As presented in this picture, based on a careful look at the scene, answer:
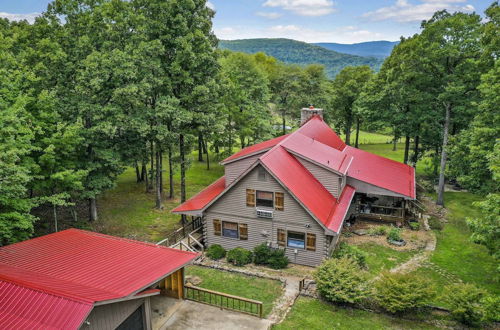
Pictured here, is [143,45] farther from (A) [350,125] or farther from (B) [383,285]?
(A) [350,125]

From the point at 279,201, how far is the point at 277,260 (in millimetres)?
3349

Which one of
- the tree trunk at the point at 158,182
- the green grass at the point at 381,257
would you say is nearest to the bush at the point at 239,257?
the green grass at the point at 381,257

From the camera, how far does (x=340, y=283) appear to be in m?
15.8

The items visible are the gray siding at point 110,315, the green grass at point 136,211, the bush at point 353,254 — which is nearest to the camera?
the gray siding at point 110,315

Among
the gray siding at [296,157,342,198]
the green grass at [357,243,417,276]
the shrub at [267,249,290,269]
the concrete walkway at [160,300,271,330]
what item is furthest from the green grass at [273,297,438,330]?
the gray siding at [296,157,342,198]

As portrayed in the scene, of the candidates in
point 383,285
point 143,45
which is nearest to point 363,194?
point 383,285

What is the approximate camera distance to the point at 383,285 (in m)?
15.4

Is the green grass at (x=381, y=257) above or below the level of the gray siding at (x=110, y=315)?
below

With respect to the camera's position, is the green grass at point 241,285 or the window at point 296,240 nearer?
the green grass at point 241,285

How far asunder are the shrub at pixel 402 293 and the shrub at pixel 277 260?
573 centimetres

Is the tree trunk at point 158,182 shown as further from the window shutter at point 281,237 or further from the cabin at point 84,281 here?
the window shutter at point 281,237

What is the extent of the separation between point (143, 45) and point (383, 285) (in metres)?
19.5

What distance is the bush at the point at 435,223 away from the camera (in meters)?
25.5

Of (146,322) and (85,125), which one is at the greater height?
(85,125)
